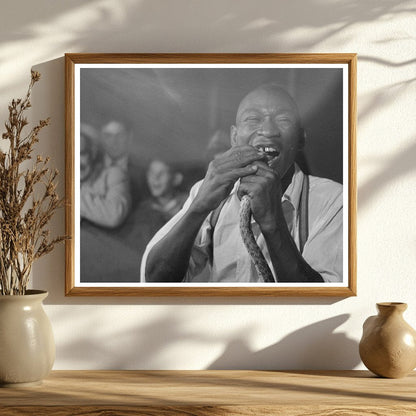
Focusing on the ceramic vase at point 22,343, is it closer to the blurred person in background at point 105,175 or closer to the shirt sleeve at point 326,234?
the blurred person in background at point 105,175

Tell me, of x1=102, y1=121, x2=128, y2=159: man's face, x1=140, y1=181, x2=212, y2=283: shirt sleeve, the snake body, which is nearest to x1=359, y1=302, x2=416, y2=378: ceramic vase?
the snake body

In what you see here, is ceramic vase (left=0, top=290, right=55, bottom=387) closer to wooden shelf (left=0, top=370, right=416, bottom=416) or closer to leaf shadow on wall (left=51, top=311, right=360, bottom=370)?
wooden shelf (left=0, top=370, right=416, bottom=416)

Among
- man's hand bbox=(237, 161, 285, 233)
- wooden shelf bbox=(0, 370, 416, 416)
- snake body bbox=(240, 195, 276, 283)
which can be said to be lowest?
wooden shelf bbox=(0, 370, 416, 416)

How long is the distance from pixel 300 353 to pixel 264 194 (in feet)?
2.00

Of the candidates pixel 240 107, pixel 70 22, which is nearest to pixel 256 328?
pixel 240 107

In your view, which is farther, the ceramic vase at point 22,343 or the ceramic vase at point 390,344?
the ceramic vase at point 390,344

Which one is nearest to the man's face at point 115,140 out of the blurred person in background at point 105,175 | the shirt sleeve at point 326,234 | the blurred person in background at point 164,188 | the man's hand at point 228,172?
the blurred person in background at point 105,175

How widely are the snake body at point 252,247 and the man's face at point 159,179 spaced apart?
0.94 ft

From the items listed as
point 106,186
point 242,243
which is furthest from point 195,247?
point 106,186

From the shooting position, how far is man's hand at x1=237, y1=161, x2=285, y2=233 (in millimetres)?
2367

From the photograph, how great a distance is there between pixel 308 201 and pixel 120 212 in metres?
0.70

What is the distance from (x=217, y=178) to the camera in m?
2.37

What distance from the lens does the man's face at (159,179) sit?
2.36 m

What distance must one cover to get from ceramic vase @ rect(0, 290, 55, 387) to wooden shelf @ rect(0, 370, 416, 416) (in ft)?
0.16
